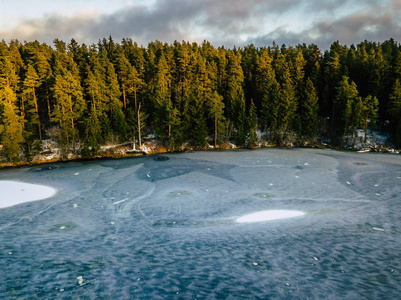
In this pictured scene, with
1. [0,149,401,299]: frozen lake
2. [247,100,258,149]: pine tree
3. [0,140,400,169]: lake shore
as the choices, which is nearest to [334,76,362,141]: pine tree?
[0,140,400,169]: lake shore

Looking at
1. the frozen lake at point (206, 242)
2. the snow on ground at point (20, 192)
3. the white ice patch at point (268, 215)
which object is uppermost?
the snow on ground at point (20, 192)

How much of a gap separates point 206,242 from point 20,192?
53.3 feet

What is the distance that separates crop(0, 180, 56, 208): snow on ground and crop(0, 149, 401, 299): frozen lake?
87cm

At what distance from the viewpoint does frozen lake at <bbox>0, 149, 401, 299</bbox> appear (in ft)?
20.0

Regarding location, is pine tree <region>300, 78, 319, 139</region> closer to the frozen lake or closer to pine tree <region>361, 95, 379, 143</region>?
pine tree <region>361, 95, 379, 143</region>

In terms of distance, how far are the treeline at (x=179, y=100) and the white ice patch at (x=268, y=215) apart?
29.4 metres

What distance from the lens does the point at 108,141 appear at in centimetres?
3781

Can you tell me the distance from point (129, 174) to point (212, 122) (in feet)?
84.3

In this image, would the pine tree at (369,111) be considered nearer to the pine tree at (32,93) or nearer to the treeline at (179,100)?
the treeline at (179,100)

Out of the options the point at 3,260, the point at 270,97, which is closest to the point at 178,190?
the point at 3,260

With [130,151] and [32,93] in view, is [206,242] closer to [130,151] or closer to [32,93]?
[130,151]

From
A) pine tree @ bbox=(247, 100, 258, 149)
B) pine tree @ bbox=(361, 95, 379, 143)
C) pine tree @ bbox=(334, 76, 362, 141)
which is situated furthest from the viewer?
pine tree @ bbox=(247, 100, 258, 149)

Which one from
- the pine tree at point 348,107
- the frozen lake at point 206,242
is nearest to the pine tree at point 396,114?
the pine tree at point 348,107

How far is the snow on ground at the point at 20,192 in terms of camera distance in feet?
48.5
